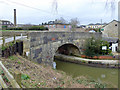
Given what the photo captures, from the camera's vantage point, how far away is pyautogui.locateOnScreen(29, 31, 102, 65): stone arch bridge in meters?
8.43

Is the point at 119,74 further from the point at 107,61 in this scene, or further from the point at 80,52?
the point at 80,52

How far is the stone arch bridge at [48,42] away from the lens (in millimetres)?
8434

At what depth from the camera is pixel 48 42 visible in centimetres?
1020

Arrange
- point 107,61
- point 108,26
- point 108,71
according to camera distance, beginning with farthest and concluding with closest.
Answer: point 108,26 → point 107,61 → point 108,71

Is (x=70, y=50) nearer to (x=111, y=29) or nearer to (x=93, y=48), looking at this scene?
(x=93, y=48)

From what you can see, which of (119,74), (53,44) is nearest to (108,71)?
(119,74)

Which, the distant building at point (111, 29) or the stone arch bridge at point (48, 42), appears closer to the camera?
the stone arch bridge at point (48, 42)

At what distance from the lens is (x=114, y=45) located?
1566cm

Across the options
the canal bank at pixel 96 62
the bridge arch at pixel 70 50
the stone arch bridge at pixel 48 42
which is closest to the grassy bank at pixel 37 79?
the stone arch bridge at pixel 48 42

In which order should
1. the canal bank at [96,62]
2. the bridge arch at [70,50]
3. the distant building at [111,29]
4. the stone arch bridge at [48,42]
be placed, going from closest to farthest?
the stone arch bridge at [48,42] → the canal bank at [96,62] → the bridge arch at [70,50] → the distant building at [111,29]

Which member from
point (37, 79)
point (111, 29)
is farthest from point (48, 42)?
point (111, 29)

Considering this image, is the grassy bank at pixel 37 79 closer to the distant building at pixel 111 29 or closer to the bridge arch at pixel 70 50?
the bridge arch at pixel 70 50

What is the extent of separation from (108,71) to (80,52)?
174 inches

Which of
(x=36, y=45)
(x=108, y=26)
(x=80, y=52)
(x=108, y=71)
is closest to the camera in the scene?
(x=36, y=45)
